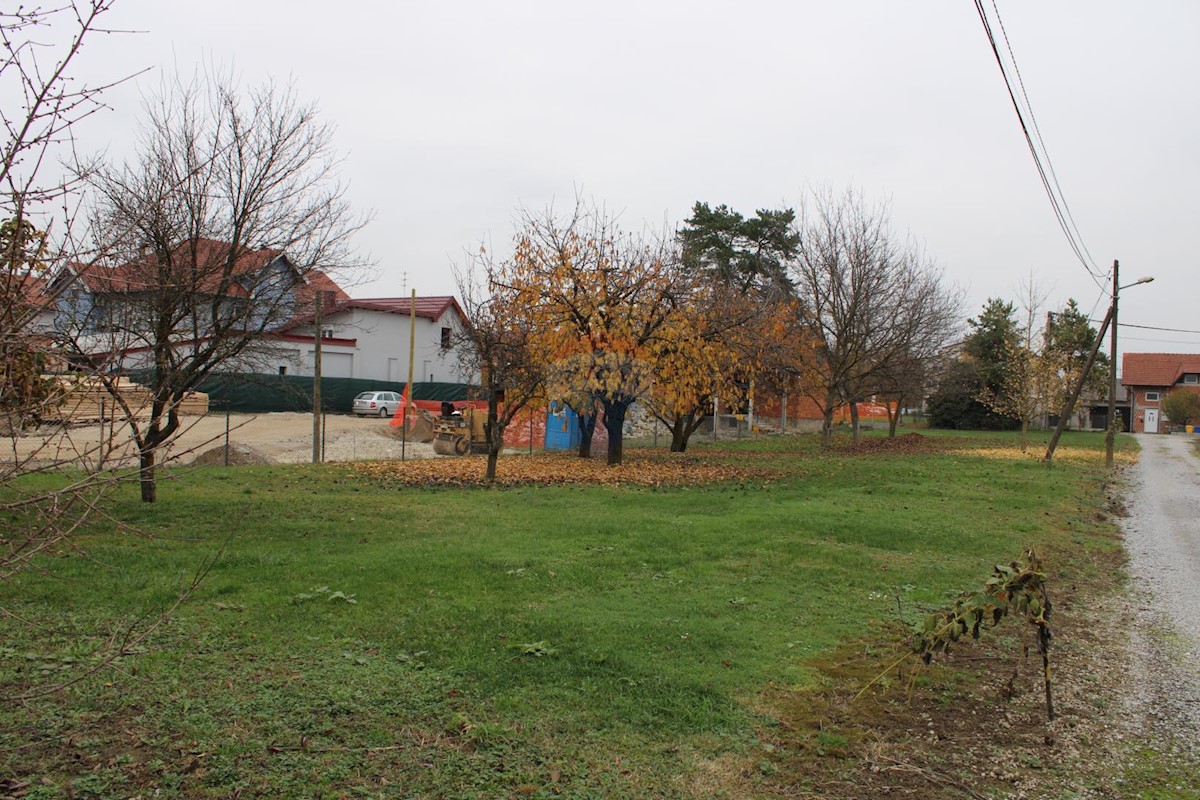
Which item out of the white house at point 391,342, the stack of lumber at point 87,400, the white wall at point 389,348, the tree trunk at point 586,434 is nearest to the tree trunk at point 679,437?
the tree trunk at point 586,434

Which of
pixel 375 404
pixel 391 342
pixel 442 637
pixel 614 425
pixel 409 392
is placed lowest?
pixel 442 637

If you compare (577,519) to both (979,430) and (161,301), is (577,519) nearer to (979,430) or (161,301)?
(161,301)

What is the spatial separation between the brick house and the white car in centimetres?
6339

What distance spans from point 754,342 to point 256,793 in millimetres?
20837

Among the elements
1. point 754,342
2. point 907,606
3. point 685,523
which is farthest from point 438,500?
point 754,342

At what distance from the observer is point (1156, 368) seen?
251ft

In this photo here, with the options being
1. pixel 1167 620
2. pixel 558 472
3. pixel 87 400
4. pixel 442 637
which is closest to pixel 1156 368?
pixel 558 472

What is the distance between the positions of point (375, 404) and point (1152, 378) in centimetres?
6879

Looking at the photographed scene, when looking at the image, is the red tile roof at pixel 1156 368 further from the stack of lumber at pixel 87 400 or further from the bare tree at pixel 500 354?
the stack of lumber at pixel 87 400

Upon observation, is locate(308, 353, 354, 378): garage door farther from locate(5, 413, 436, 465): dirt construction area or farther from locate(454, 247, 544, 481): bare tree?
locate(454, 247, 544, 481): bare tree

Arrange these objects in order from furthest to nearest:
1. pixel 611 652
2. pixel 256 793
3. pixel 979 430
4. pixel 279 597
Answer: pixel 979 430 → pixel 279 597 → pixel 611 652 → pixel 256 793

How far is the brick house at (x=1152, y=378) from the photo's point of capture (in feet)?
243

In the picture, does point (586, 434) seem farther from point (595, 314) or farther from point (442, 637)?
point (442, 637)

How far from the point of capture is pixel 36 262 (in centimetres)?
334
